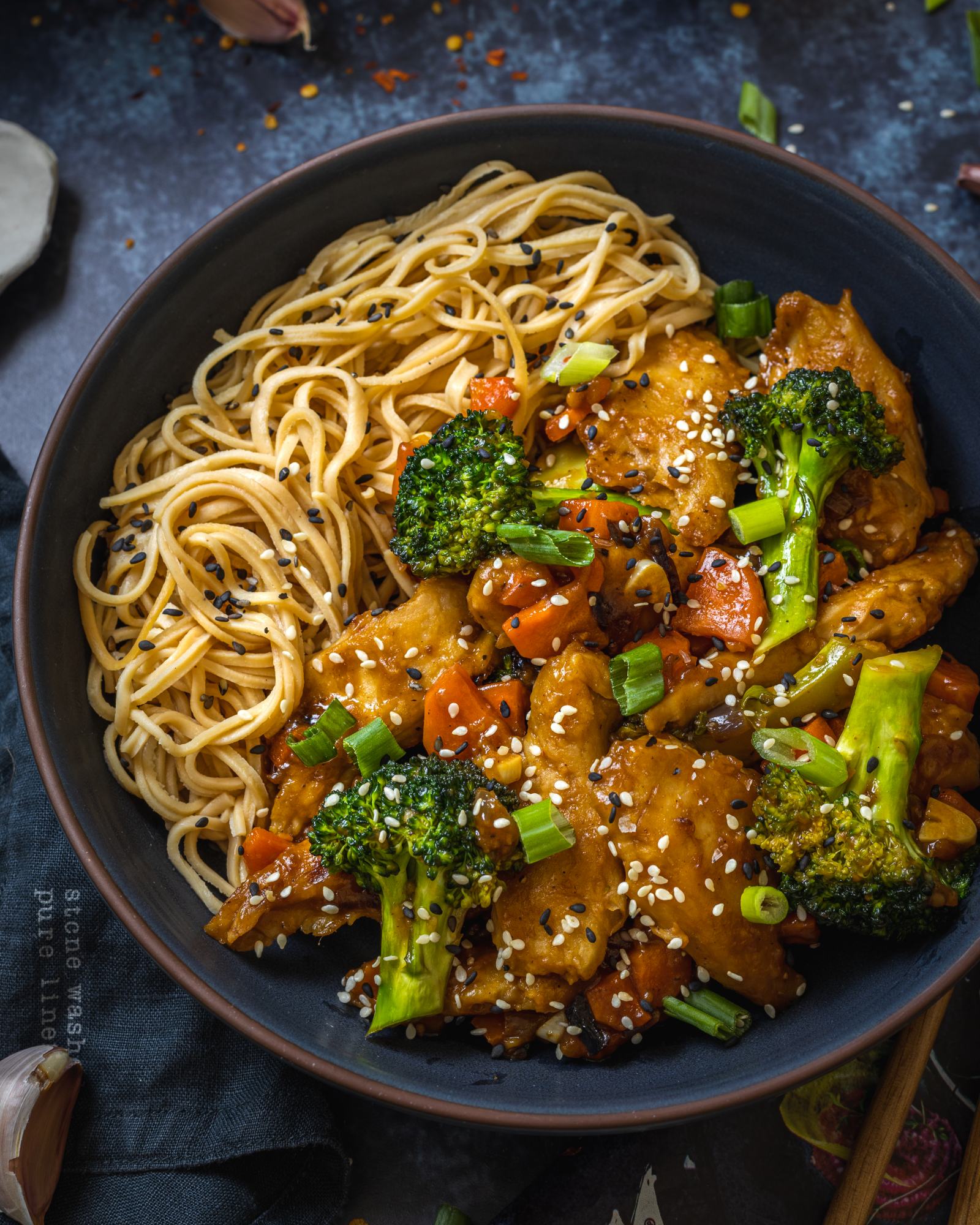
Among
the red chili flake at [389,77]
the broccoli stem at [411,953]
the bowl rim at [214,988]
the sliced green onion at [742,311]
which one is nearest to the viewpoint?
the bowl rim at [214,988]

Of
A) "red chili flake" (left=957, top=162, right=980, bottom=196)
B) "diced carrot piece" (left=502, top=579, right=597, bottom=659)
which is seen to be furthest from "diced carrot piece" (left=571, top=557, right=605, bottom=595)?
"red chili flake" (left=957, top=162, right=980, bottom=196)

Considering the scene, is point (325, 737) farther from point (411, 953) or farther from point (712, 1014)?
point (712, 1014)

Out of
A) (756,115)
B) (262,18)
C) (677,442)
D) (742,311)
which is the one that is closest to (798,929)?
(677,442)

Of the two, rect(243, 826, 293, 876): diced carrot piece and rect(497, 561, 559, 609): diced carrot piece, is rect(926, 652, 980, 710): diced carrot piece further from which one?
rect(243, 826, 293, 876): diced carrot piece

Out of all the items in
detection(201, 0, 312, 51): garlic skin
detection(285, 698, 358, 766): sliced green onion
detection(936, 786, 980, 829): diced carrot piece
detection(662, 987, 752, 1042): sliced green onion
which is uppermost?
detection(201, 0, 312, 51): garlic skin

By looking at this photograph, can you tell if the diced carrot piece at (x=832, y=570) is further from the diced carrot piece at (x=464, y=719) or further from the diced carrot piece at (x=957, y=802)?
the diced carrot piece at (x=464, y=719)

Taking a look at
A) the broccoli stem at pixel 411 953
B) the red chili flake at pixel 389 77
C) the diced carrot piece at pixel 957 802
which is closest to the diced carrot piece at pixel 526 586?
the broccoli stem at pixel 411 953
